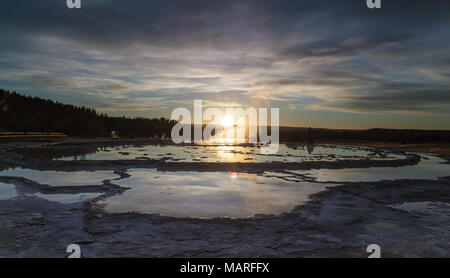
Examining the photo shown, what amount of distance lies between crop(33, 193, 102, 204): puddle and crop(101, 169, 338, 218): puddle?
67 centimetres

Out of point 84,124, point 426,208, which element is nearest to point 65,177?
point 426,208

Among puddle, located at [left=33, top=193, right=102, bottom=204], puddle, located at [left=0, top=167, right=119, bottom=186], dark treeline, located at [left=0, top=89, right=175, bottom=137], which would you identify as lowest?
puddle, located at [left=33, top=193, right=102, bottom=204]

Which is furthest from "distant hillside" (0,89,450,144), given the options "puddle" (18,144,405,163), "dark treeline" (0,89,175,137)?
"puddle" (18,144,405,163)

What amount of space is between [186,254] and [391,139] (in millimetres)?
61207

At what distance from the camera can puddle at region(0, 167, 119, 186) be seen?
10.5m

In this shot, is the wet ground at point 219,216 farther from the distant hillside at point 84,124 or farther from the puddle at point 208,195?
the distant hillside at point 84,124

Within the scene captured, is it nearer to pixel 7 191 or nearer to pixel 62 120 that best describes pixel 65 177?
pixel 7 191

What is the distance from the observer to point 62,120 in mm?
71125

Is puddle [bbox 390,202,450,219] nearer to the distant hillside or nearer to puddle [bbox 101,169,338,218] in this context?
puddle [bbox 101,169,338,218]

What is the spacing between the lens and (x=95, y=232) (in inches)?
211

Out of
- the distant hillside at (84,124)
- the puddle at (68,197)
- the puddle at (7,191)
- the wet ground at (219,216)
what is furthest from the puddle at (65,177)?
the distant hillside at (84,124)

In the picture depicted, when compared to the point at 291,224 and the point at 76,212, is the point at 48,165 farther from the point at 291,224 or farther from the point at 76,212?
the point at 291,224
